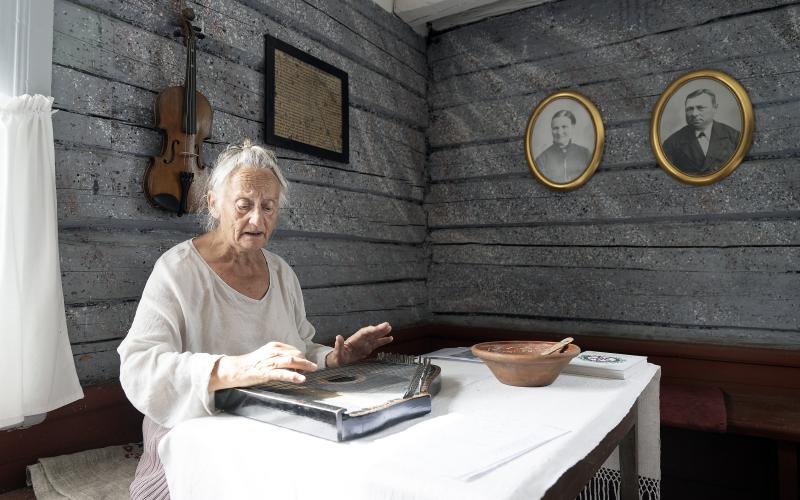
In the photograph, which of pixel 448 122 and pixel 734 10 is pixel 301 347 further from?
pixel 734 10

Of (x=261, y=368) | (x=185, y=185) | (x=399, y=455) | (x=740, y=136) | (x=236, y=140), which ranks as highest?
(x=740, y=136)

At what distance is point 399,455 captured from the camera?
3.07 feet

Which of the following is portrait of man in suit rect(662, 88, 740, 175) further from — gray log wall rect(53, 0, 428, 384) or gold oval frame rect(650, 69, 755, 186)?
gray log wall rect(53, 0, 428, 384)

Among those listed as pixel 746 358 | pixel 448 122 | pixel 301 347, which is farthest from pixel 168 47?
pixel 746 358

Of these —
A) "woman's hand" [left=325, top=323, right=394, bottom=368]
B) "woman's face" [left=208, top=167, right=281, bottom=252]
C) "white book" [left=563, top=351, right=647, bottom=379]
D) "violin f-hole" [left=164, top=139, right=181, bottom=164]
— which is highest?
"violin f-hole" [left=164, top=139, right=181, bottom=164]

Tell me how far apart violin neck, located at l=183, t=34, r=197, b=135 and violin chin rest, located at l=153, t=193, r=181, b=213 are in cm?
26

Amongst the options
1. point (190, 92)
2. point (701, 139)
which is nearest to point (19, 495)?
point (190, 92)

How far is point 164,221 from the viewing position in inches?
79.0

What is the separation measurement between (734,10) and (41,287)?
3582 mm

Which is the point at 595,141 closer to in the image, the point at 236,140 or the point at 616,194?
the point at 616,194

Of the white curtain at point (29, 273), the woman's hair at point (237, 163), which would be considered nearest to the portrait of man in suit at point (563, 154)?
the woman's hair at point (237, 163)

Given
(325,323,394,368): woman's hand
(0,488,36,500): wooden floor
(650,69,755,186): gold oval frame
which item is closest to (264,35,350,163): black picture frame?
(325,323,394,368): woman's hand

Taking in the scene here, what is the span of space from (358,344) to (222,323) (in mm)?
426

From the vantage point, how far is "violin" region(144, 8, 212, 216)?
191 cm
